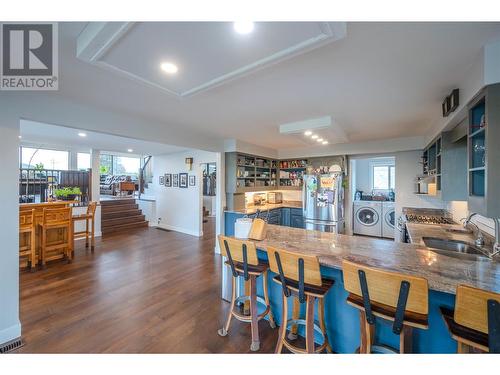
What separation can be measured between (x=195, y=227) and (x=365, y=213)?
4.74 meters

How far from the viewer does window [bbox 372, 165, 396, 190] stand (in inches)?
296

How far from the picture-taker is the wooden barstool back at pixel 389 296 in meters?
1.15

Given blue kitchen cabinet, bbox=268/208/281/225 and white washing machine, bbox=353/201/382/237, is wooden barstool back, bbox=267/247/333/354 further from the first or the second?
white washing machine, bbox=353/201/382/237

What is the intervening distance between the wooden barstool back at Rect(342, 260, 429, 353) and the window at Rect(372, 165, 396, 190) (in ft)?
24.4

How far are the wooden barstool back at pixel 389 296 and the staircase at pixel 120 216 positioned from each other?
6875mm

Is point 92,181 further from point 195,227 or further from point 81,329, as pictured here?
point 81,329

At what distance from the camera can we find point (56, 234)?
14.1 ft

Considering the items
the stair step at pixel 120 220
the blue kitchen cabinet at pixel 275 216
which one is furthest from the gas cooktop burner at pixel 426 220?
the stair step at pixel 120 220

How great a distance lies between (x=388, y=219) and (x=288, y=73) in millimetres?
5372

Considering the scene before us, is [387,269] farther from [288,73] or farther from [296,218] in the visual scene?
[296,218]

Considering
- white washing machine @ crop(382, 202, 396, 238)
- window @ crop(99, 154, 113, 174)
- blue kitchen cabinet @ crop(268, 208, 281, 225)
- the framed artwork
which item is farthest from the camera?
window @ crop(99, 154, 113, 174)

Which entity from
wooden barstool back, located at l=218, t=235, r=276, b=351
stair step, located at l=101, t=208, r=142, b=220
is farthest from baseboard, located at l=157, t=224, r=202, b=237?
wooden barstool back, located at l=218, t=235, r=276, b=351

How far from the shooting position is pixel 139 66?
160 cm
